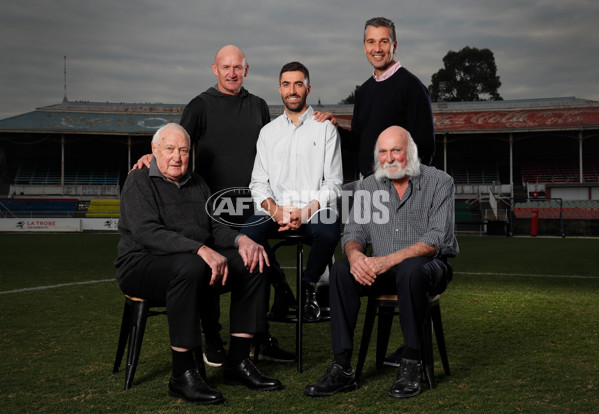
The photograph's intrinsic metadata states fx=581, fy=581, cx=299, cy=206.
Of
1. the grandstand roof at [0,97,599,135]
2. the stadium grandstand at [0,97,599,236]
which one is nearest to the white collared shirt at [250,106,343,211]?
the stadium grandstand at [0,97,599,236]

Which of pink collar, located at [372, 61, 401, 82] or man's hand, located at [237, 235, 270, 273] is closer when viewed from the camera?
man's hand, located at [237, 235, 270, 273]

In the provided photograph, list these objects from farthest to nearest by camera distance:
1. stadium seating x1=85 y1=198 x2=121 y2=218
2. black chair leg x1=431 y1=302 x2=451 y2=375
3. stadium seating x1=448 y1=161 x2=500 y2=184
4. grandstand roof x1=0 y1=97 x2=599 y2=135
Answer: stadium seating x1=448 y1=161 x2=500 y2=184
grandstand roof x1=0 y1=97 x2=599 y2=135
stadium seating x1=85 y1=198 x2=121 y2=218
black chair leg x1=431 y1=302 x2=451 y2=375

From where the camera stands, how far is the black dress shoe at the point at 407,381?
115 inches

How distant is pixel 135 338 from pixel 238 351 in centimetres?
56

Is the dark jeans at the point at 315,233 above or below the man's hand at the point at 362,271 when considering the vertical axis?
above

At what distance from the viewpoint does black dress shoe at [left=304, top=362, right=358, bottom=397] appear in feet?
9.73

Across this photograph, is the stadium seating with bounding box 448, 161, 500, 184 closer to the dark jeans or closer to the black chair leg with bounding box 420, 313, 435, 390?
the dark jeans

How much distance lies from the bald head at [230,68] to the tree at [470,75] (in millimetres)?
59558

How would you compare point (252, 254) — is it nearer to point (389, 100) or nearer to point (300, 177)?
→ point (300, 177)

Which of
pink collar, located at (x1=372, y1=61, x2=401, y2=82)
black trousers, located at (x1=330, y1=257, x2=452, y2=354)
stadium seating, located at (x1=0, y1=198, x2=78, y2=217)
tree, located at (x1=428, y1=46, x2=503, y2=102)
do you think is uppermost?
tree, located at (x1=428, y1=46, x2=503, y2=102)

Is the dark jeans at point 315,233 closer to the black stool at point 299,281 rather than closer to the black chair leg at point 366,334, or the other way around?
the black stool at point 299,281

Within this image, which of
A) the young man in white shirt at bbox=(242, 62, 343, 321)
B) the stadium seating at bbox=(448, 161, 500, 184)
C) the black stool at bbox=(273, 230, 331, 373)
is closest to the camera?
the black stool at bbox=(273, 230, 331, 373)

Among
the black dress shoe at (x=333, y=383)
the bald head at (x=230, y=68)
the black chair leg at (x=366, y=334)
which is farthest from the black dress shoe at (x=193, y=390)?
the bald head at (x=230, y=68)

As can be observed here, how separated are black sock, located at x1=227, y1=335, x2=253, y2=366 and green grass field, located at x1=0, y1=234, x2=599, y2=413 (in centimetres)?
14
